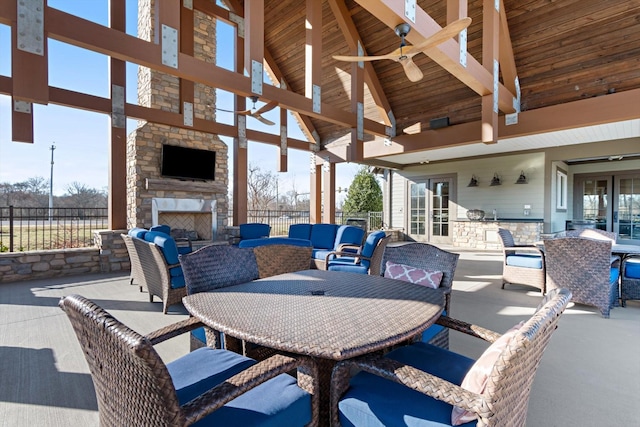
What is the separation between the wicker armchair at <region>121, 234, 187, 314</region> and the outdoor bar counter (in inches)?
306

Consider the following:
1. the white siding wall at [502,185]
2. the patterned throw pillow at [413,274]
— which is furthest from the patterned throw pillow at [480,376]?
the white siding wall at [502,185]

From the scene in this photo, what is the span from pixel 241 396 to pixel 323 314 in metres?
0.48

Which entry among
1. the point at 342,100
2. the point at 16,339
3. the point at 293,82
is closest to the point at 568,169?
the point at 342,100

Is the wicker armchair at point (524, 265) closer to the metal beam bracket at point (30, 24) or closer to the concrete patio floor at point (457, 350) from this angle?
the concrete patio floor at point (457, 350)

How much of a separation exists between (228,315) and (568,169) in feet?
38.2

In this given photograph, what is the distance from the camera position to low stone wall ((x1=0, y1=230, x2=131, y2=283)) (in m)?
5.07

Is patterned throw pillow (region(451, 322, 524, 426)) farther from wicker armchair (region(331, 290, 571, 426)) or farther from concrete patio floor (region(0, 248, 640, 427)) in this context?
concrete patio floor (region(0, 248, 640, 427))

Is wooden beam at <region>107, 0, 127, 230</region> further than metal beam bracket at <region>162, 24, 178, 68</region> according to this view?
Yes

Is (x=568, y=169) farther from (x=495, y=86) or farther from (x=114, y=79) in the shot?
(x=114, y=79)

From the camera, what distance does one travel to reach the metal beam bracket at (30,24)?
10.3ft

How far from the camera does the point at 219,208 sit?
7930mm

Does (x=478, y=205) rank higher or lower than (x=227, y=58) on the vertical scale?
lower

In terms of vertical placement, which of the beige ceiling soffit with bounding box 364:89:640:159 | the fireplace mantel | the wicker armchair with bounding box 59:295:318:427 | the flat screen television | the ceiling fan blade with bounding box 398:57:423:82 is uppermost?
the ceiling fan blade with bounding box 398:57:423:82

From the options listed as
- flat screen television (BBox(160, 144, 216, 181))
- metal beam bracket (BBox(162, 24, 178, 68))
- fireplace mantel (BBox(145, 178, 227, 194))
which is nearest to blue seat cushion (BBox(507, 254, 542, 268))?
metal beam bracket (BBox(162, 24, 178, 68))
